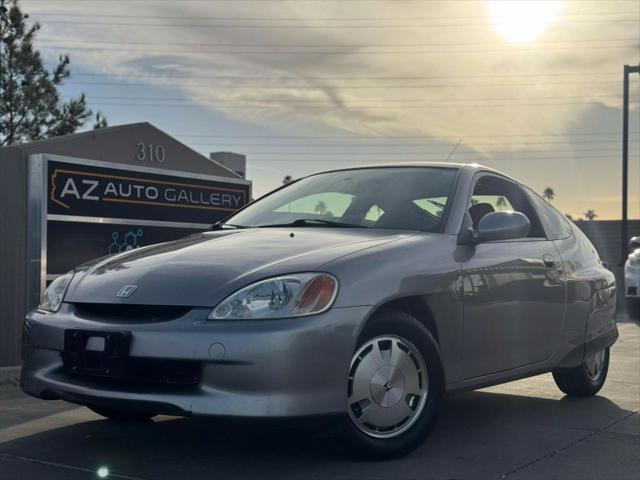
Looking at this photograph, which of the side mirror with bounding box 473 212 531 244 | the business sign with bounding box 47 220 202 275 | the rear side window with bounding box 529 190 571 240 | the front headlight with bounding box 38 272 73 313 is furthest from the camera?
the business sign with bounding box 47 220 202 275

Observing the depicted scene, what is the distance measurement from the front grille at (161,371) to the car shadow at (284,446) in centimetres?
20

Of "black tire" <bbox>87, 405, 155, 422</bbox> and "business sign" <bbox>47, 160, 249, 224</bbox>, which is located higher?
"business sign" <bbox>47, 160, 249, 224</bbox>

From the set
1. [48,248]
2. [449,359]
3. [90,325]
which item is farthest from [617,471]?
[48,248]

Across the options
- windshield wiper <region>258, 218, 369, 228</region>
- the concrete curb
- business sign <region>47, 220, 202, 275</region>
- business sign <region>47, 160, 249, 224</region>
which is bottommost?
the concrete curb

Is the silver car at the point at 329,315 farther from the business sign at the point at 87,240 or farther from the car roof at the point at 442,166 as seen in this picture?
the business sign at the point at 87,240

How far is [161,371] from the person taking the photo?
3.45 meters

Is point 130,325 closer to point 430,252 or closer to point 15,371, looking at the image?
point 430,252

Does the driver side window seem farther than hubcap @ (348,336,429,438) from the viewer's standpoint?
Yes

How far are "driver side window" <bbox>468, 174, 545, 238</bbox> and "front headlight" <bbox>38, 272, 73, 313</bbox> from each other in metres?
2.43

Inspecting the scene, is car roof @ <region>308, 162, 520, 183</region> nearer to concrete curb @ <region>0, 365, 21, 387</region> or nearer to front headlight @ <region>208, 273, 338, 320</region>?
front headlight @ <region>208, 273, 338, 320</region>

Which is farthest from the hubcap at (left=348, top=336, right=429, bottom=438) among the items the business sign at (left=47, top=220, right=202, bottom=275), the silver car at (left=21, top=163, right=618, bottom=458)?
the business sign at (left=47, top=220, right=202, bottom=275)

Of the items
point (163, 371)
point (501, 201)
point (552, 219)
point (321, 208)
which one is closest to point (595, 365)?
point (552, 219)

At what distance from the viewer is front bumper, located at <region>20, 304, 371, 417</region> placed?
3.33 metres

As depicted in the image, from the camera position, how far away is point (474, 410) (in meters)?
5.19
